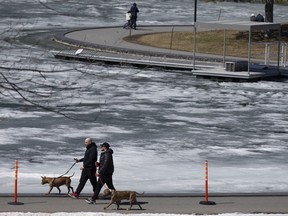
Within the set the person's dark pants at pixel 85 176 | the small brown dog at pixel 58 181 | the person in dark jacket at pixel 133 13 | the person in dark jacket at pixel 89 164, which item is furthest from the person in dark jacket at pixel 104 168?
the person in dark jacket at pixel 133 13

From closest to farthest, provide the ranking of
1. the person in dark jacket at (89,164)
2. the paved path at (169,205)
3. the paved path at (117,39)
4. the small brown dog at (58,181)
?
the paved path at (169,205) < the person in dark jacket at (89,164) < the small brown dog at (58,181) < the paved path at (117,39)

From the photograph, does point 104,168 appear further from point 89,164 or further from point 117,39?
point 117,39

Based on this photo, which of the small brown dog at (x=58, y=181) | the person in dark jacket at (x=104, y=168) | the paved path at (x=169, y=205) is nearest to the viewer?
the paved path at (x=169, y=205)

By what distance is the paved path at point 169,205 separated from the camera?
65.9 feet

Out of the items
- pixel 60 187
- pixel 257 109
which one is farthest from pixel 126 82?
pixel 60 187

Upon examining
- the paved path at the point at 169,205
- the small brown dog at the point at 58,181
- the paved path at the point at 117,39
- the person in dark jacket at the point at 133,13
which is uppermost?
the small brown dog at the point at 58,181

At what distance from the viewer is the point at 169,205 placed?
20766 millimetres

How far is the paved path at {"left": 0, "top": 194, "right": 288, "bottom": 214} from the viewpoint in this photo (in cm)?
2009

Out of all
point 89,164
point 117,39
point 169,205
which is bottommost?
point 117,39

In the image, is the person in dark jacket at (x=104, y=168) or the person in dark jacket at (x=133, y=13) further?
the person in dark jacket at (x=133, y=13)

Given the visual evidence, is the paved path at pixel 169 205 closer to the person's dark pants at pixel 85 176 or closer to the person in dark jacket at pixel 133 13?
the person's dark pants at pixel 85 176

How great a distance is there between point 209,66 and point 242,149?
59.1 feet

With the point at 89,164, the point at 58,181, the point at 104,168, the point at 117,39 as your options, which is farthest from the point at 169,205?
the point at 117,39

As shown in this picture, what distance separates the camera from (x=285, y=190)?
2309 centimetres
